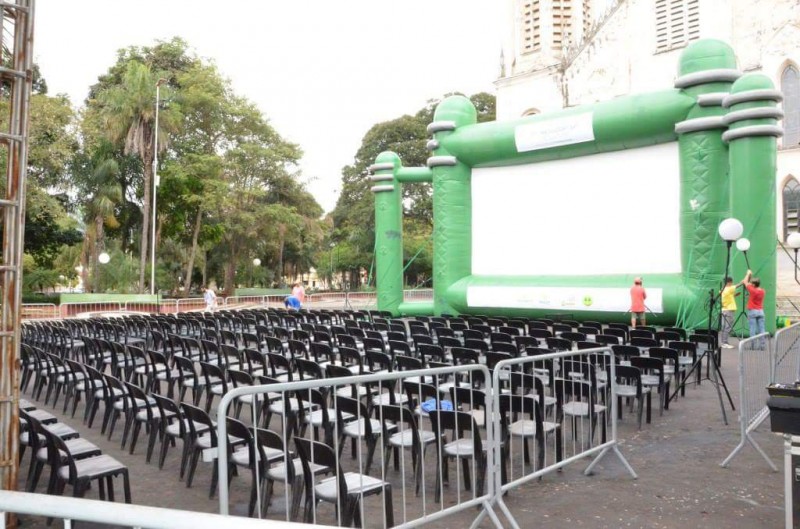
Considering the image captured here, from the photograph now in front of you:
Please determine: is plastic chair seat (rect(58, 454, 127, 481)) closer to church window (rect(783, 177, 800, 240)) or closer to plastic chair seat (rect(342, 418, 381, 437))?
plastic chair seat (rect(342, 418, 381, 437))

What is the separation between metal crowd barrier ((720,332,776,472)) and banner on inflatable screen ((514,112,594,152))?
9.17m

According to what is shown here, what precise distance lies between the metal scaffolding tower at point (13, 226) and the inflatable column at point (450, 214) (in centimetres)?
1453

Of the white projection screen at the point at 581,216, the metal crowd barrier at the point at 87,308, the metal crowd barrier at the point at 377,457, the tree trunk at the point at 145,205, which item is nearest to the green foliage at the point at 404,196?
the tree trunk at the point at 145,205

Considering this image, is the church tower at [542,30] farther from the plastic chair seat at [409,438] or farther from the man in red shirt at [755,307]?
the plastic chair seat at [409,438]

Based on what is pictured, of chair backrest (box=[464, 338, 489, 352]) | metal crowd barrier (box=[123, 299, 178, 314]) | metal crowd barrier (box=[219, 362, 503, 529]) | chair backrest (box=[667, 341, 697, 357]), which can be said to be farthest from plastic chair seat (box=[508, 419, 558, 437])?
metal crowd barrier (box=[123, 299, 178, 314])

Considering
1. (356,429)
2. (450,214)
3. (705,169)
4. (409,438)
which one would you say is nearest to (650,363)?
(409,438)

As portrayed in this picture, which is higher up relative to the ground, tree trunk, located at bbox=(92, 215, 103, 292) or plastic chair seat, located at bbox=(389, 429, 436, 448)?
tree trunk, located at bbox=(92, 215, 103, 292)

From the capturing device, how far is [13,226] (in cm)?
427

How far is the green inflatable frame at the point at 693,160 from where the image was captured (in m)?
13.0

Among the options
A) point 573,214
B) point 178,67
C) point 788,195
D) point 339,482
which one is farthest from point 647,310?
point 178,67

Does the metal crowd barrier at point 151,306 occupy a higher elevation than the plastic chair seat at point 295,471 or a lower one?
higher

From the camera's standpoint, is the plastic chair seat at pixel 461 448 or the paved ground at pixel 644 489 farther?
the plastic chair seat at pixel 461 448

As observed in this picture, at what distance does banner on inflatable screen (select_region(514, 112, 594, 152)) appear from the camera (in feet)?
→ 52.0

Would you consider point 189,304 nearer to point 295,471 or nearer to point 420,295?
point 420,295
